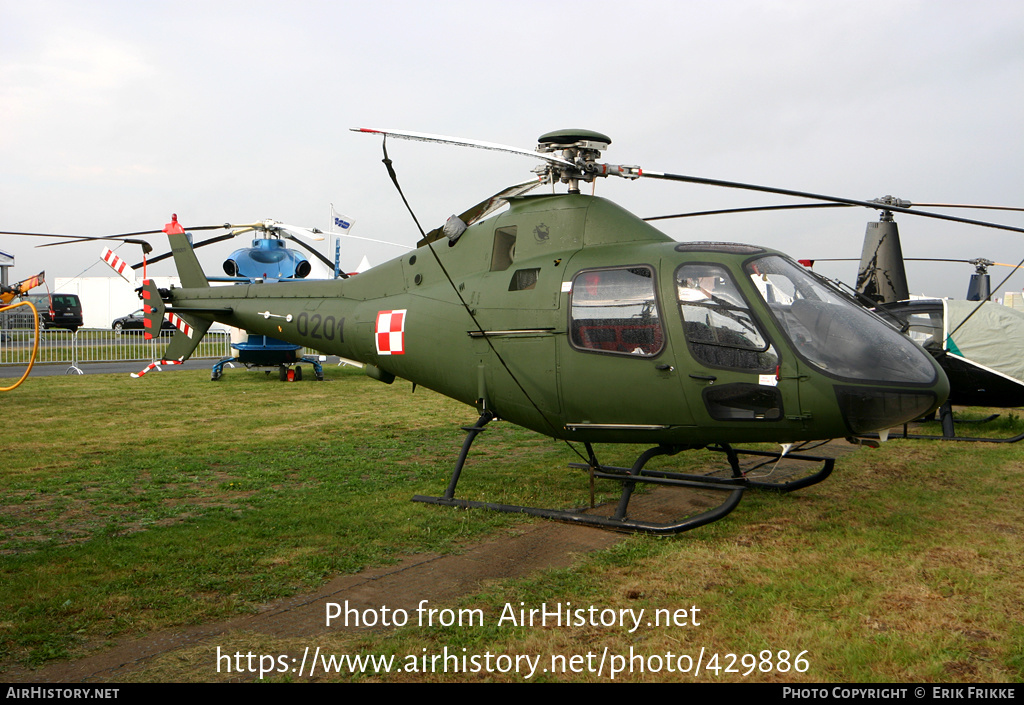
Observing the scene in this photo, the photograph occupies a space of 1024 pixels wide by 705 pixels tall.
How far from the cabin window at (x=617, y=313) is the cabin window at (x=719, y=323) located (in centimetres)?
26

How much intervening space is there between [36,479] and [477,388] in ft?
16.8

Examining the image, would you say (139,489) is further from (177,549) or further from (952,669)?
(952,669)

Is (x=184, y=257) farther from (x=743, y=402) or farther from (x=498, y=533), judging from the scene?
(x=743, y=402)

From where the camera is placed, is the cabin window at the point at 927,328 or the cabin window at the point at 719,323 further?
the cabin window at the point at 927,328

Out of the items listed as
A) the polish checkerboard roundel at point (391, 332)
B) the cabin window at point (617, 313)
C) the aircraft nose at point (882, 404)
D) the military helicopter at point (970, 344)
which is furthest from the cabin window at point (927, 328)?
the polish checkerboard roundel at point (391, 332)

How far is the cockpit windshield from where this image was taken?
17.6ft

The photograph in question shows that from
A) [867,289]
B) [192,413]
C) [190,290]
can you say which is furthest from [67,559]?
[867,289]

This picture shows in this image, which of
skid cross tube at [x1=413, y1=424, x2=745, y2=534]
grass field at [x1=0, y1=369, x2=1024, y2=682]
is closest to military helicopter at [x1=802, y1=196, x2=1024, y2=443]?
grass field at [x1=0, y1=369, x2=1024, y2=682]

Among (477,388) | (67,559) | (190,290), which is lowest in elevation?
(67,559)

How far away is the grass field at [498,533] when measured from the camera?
3.88 metres

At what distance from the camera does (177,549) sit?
219 inches

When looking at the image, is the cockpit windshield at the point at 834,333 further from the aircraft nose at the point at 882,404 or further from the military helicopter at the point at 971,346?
the military helicopter at the point at 971,346

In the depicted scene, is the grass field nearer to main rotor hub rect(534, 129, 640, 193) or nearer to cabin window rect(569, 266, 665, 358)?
cabin window rect(569, 266, 665, 358)

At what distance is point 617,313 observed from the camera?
6.07 meters
